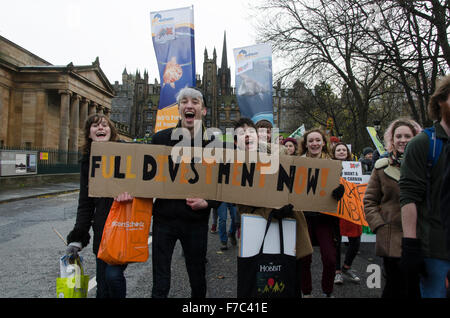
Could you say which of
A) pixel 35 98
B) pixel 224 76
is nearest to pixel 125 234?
pixel 35 98

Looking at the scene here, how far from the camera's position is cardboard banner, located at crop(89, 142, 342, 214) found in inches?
104

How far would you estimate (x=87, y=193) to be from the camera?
275cm

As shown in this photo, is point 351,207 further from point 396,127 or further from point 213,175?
point 213,175

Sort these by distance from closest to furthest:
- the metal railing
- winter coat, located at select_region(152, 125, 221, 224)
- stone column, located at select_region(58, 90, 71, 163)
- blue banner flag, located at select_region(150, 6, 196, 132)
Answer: winter coat, located at select_region(152, 125, 221, 224) < blue banner flag, located at select_region(150, 6, 196, 132) < the metal railing < stone column, located at select_region(58, 90, 71, 163)

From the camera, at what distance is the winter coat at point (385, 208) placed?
2.57 m

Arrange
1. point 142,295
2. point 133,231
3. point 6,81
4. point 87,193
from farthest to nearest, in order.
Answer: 1. point 6,81
2. point 142,295
3. point 87,193
4. point 133,231

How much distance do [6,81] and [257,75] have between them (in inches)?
1310

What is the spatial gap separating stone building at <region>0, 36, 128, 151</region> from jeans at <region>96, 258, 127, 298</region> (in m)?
32.5

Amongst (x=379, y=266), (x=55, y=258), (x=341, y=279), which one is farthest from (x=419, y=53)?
(x=55, y=258)

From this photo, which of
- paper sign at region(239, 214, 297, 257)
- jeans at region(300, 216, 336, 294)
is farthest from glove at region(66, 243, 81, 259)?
jeans at region(300, 216, 336, 294)

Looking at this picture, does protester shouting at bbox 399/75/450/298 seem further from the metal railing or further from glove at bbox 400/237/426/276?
the metal railing

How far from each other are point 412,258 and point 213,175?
5.20ft

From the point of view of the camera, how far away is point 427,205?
2033mm
